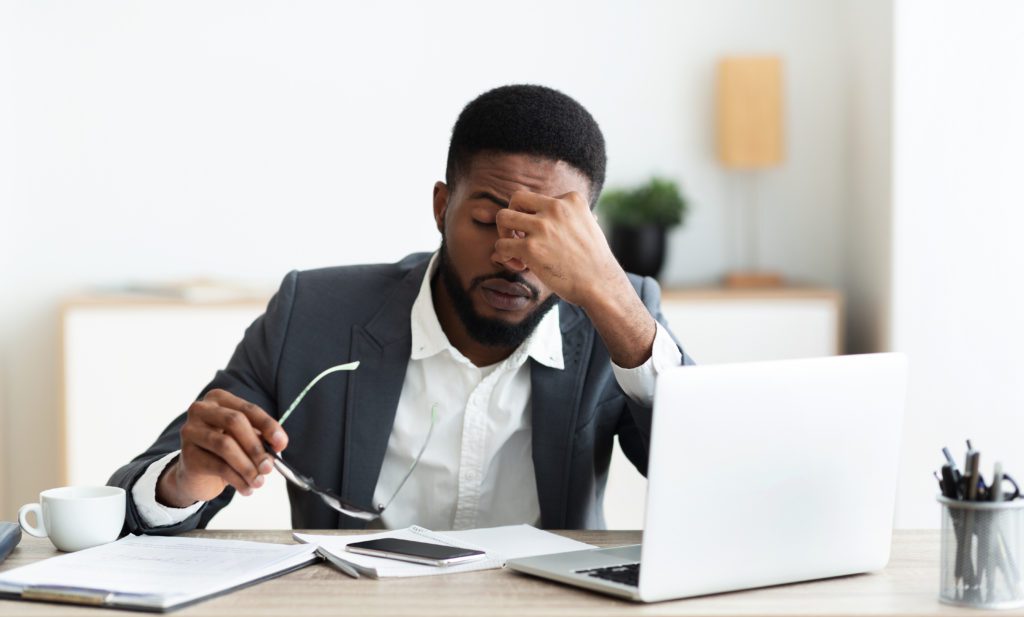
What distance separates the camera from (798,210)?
144 inches

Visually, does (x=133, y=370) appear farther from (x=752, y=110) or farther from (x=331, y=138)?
(x=752, y=110)

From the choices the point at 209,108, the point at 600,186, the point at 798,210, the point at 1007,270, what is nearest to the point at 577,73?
the point at 798,210

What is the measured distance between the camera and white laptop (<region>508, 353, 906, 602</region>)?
1.21 m

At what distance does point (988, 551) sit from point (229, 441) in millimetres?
859

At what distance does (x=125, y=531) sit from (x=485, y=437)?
59 cm

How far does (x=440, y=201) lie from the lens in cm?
199

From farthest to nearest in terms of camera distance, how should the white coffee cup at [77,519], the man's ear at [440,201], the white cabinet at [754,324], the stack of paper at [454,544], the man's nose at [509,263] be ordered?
the white cabinet at [754,324] < the man's ear at [440,201] < the man's nose at [509,263] < the white coffee cup at [77,519] < the stack of paper at [454,544]

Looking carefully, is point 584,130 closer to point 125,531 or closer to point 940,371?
point 125,531

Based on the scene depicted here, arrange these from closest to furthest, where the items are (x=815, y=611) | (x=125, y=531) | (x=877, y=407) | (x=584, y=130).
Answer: (x=815, y=611) < (x=877, y=407) < (x=125, y=531) < (x=584, y=130)

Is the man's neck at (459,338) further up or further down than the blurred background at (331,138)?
further down

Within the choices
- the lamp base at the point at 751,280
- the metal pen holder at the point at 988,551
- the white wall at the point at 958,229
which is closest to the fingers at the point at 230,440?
the metal pen holder at the point at 988,551

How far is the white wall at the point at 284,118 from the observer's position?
11.6 feet

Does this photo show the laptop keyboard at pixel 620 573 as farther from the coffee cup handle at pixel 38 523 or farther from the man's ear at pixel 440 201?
the man's ear at pixel 440 201

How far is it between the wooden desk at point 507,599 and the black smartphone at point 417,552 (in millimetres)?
28
